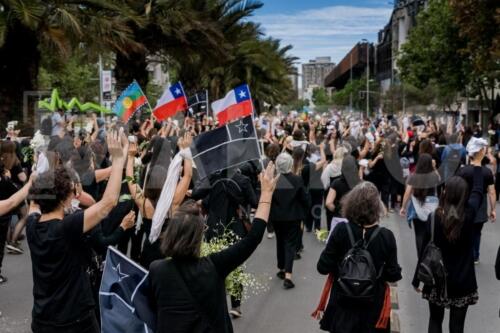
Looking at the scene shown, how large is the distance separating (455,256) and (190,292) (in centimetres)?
260

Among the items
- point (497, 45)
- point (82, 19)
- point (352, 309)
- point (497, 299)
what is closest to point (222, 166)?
point (352, 309)

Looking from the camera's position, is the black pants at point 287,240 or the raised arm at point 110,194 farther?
the black pants at point 287,240

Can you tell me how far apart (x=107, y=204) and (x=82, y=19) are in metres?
13.9

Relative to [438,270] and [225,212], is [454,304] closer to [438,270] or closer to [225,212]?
[438,270]

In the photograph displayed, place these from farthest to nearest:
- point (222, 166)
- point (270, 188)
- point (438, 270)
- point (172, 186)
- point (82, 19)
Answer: point (82, 19) → point (222, 166) → point (438, 270) → point (172, 186) → point (270, 188)

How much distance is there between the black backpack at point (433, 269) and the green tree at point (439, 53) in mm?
31359

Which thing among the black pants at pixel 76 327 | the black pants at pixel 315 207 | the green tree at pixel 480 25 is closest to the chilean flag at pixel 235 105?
the black pants at pixel 315 207

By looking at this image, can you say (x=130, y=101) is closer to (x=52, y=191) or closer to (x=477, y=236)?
(x=477, y=236)

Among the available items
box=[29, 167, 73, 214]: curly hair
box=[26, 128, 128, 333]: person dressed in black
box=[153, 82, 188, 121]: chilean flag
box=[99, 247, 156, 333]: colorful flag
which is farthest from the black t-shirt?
box=[153, 82, 188, 121]: chilean flag

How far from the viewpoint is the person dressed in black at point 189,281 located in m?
3.49

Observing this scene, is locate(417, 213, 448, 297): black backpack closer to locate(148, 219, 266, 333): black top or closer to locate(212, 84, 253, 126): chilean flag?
locate(148, 219, 266, 333): black top

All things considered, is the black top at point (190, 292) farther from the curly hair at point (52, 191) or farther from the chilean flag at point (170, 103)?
the chilean flag at point (170, 103)

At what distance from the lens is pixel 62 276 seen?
399cm

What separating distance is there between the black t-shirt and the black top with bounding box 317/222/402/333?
163 cm
